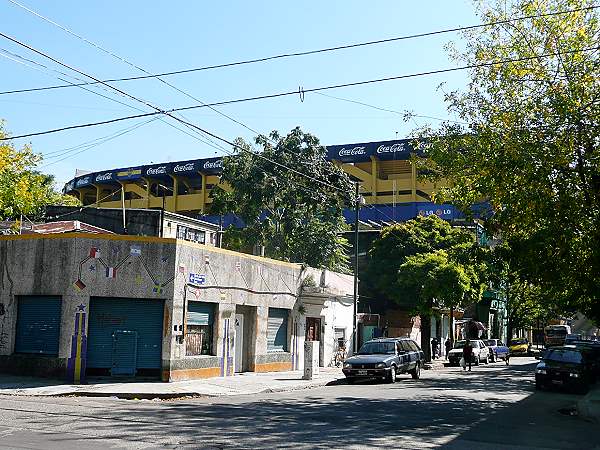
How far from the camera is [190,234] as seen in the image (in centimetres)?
4047

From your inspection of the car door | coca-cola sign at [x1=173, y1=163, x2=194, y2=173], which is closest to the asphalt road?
the car door

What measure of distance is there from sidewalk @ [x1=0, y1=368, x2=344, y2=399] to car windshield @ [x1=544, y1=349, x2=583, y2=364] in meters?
8.41

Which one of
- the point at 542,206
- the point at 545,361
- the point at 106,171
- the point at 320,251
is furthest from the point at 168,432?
the point at 106,171

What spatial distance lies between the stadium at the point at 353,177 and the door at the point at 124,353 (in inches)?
1375

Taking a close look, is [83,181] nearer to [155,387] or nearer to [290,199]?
[290,199]

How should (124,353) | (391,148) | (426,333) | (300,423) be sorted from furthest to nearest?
(391,148) < (426,333) < (124,353) < (300,423)

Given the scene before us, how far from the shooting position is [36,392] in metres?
18.5

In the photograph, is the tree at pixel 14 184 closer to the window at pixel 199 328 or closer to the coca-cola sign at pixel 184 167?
the window at pixel 199 328

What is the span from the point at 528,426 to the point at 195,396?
368 inches

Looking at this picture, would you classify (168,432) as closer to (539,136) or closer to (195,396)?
(195,396)

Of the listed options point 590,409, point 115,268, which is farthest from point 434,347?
point 115,268

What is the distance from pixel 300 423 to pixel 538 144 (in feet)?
31.8

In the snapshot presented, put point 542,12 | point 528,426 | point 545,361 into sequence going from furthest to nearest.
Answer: point 545,361 < point 542,12 < point 528,426

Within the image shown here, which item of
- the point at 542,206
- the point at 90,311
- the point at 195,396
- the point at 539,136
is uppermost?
the point at 539,136
